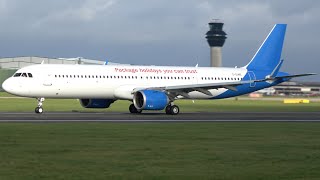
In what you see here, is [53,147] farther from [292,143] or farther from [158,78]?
[158,78]

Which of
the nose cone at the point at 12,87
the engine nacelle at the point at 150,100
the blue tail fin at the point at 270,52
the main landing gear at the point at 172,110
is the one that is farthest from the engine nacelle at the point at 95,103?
the blue tail fin at the point at 270,52

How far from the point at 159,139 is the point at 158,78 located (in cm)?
2827

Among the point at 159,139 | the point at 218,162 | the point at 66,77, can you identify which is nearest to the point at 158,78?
the point at 66,77

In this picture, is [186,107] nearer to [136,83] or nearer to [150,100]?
[136,83]

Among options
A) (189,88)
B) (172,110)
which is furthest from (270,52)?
(172,110)

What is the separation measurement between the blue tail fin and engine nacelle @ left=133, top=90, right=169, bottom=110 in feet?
44.9

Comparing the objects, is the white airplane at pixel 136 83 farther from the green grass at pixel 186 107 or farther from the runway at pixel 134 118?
the green grass at pixel 186 107

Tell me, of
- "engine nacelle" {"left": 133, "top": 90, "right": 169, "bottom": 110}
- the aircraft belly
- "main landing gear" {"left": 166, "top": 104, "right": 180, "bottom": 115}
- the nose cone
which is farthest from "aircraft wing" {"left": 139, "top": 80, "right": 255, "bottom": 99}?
the nose cone

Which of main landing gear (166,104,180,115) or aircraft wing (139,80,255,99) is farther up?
aircraft wing (139,80,255,99)

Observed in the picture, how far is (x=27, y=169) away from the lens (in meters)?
17.2

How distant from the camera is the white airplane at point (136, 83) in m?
49.3

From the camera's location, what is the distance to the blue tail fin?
200 ft

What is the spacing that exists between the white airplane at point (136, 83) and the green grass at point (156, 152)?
16.2 m

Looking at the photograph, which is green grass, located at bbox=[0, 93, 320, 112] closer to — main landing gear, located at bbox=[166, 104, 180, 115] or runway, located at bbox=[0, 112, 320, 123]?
main landing gear, located at bbox=[166, 104, 180, 115]
